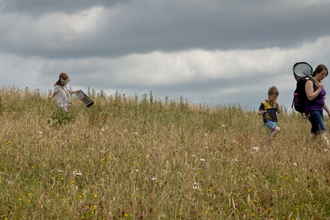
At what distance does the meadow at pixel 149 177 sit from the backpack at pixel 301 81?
0.94m

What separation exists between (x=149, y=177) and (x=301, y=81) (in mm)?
4978

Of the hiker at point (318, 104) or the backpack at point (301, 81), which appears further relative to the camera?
the backpack at point (301, 81)

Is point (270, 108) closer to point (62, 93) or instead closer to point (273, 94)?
→ point (273, 94)

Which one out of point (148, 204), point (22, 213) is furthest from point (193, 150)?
point (22, 213)

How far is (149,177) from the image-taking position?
504cm

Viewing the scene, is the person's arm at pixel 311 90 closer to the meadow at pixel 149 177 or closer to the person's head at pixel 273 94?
the person's head at pixel 273 94

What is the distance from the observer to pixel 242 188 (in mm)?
4973

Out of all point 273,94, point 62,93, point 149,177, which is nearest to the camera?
point 149,177

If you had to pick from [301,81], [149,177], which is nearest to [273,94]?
[301,81]

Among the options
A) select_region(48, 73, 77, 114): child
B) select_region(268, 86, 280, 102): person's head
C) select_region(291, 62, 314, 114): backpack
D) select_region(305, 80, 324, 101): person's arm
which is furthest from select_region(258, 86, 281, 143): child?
select_region(48, 73, 77, 114): child

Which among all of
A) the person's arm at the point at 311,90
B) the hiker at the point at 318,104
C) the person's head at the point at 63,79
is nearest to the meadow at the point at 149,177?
the hiker at the point at 318,104

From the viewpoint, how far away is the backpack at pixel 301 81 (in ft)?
27.8

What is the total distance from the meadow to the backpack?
943mm

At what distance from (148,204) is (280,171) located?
8.77ft
